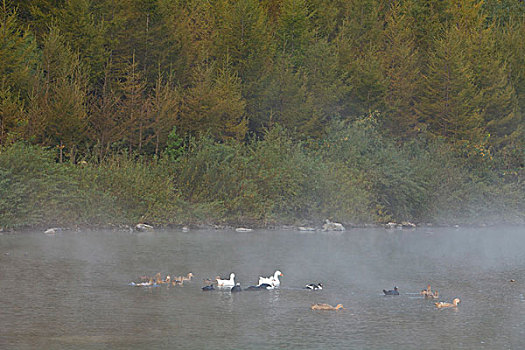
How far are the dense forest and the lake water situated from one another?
13.6 feet

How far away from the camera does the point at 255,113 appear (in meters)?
A: 42.8

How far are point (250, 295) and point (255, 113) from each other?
26.9 metres

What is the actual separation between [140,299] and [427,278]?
7.39 m

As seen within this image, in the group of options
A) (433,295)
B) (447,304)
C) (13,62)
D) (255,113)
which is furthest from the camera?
(255,113)

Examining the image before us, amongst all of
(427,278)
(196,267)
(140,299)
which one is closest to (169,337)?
(140,299)

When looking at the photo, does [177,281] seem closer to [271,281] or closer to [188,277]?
[188,277]

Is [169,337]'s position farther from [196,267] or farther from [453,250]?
[453,250]

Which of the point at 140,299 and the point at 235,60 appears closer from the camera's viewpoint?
the point at 140,299

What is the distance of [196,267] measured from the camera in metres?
19.9

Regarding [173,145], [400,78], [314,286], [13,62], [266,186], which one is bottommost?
[266,186]

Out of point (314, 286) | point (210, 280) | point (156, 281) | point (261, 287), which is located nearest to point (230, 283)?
point (261, 287)

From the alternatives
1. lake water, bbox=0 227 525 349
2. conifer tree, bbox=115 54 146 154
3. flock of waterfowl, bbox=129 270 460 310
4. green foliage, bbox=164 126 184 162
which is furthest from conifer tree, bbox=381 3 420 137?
flock of waterfowl, bbox=129 270 460 310

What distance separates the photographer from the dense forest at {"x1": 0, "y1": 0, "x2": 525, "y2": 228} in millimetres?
30641

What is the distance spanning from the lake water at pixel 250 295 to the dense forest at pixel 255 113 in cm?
413
